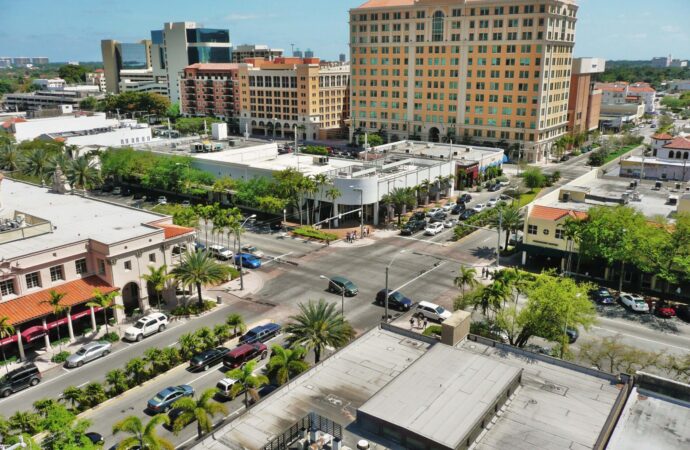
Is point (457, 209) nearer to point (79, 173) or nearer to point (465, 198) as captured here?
point (465, 198)

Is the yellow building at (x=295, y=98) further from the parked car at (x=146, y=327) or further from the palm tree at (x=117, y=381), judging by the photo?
Answer: the palm tree at (x=117, y=381)

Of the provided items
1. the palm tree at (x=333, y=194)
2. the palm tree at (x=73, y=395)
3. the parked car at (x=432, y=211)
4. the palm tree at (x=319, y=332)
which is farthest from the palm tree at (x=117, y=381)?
the parked car at (x=432, y=211)

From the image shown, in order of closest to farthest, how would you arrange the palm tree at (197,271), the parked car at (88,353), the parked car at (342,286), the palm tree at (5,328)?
the palm tree at (5,328), the parked car at (88,353), the palm tree at (197,271), the parked car at (342,286)

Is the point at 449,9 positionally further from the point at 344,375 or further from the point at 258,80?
the point at 344,375

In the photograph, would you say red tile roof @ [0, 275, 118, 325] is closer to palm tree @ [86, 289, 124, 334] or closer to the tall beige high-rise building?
palm tree @ [86, 289, 124, 334]

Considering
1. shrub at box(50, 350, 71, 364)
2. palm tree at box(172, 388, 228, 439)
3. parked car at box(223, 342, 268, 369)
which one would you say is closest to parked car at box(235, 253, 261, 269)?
parked car at box(223, 342, 268, 369)

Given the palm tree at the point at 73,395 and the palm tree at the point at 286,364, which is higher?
the palm tree at the point at 286,364

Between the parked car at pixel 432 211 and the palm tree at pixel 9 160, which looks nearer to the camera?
the parked car at pixel 432 211
